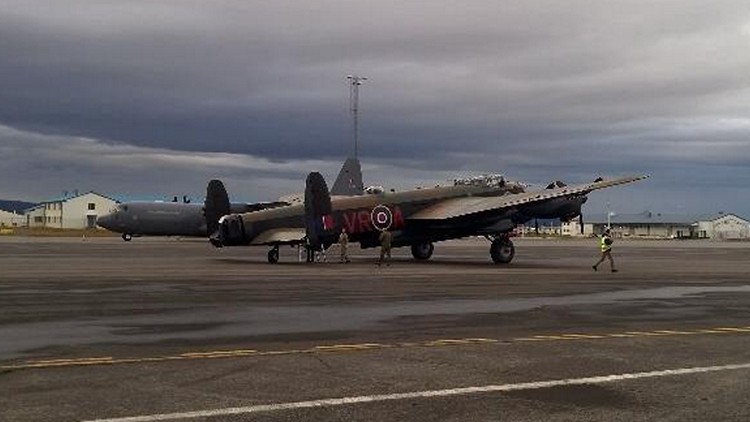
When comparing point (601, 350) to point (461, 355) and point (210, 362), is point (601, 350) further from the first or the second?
point (210, 362)

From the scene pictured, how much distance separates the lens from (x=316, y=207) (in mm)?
36375

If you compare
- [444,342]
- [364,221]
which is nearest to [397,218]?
[364,221]

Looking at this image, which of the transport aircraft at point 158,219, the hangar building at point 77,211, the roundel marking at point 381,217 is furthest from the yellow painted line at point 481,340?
the hangar building at point 77,211

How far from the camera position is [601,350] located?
12.0 m

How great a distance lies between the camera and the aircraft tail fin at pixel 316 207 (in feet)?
119

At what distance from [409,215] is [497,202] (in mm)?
4455

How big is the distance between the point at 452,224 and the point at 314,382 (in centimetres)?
3045

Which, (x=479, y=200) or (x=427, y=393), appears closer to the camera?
(x=427, y=393)

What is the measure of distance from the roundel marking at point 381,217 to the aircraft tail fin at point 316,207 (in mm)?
2809

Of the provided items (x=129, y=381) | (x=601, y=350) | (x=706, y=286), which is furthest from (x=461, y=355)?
(x=706, y=286)

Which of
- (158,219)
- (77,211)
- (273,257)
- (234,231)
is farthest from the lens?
(77,211)

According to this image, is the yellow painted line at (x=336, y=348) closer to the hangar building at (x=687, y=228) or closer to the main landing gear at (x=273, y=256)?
the main landing gear at (x=273, y=256)

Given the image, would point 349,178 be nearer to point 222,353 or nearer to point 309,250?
point 309,250

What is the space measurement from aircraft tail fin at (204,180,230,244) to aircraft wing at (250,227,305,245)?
12.5 feet
